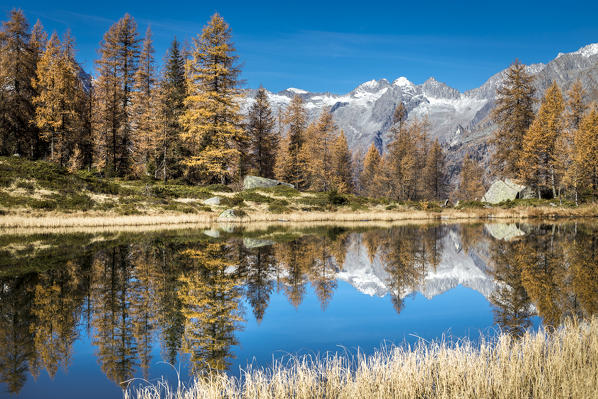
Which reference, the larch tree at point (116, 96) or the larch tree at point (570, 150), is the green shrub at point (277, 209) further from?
the larch tree at point (570, 150)

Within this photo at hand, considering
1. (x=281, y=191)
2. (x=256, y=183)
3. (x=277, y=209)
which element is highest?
(x=256, y=183)

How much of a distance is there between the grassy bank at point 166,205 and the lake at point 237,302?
29.0 feet

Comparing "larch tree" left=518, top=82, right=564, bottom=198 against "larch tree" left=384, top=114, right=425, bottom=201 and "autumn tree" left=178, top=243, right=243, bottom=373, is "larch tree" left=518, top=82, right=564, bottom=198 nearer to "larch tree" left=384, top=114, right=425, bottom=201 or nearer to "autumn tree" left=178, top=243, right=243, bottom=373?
"larch tree" left=384, top=114, right=425, bottom=201

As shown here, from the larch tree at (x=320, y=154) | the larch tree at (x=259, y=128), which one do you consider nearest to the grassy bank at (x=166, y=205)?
the larch tree at (x=320, y=154)

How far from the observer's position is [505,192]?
5088 centimetres

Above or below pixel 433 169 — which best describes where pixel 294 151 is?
above

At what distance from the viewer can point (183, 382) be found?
5.93 metres

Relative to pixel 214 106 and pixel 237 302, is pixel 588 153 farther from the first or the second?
pixel 237 302

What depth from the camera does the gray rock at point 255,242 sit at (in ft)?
66.8

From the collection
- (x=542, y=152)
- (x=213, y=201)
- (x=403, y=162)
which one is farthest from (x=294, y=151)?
(x=542, y=152)

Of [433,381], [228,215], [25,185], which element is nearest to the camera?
[433,381]

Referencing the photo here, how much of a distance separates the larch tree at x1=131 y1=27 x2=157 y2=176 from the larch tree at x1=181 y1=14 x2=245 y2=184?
439 cm

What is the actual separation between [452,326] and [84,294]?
8877 millimetres

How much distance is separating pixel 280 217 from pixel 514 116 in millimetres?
36660
